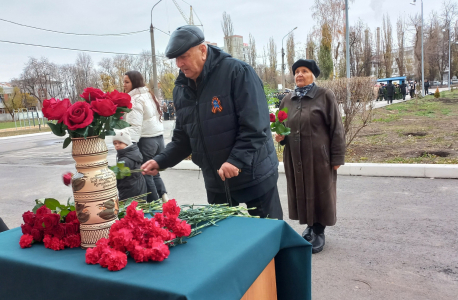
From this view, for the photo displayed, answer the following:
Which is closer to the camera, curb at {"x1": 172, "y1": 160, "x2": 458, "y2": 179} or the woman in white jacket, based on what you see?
the woman in white jacket

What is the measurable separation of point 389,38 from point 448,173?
48404 millimetres

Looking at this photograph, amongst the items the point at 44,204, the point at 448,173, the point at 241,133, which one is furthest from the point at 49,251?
the point at 448,173

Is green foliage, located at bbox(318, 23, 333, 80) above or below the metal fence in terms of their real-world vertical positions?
above

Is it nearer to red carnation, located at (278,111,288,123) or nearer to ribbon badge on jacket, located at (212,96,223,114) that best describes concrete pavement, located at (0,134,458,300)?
red carnation, located at (278,111,288,123)

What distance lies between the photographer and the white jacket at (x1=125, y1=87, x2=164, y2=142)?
14.1 ft

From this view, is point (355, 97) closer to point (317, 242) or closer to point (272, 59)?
point (317, 242)

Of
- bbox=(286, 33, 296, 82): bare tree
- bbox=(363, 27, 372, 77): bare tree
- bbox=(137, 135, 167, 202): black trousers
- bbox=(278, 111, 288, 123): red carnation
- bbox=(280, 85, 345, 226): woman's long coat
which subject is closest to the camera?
bbox=(278, 111, 288, 123): red carnation

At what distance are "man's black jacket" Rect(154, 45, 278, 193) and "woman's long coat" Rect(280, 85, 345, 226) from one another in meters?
0.96

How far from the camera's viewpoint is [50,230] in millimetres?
1479

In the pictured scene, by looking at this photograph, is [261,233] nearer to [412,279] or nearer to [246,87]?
[246,87]

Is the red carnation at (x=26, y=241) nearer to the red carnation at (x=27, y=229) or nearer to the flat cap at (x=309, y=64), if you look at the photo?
the red carnation at (x=27, y=229)

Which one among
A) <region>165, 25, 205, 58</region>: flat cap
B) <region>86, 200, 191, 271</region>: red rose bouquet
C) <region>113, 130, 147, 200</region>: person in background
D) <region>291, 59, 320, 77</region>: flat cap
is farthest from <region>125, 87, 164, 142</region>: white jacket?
<region>86, 200, 191, 271</region>: red rose bouquet

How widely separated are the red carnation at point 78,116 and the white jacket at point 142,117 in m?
2.88

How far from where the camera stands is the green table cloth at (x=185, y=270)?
3.63 ft
